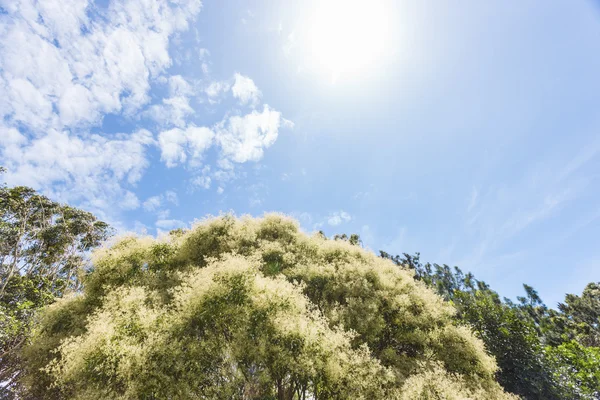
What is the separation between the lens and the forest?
608 inches

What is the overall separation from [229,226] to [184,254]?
5394 mm

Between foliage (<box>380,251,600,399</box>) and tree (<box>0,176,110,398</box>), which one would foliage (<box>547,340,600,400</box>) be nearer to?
foliage (<box>380,251,600,399</box>)

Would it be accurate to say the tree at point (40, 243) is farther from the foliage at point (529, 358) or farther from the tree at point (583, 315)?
the tree at point (583, 315)

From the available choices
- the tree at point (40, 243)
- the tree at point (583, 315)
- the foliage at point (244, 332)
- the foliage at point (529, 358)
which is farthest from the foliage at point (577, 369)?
the tree at point (583, 315)

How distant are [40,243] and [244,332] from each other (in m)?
47.2

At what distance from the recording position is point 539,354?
80.7 ft

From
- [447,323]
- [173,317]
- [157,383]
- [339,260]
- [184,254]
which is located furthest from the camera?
[339,260]

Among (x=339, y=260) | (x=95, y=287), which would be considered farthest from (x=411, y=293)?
(x=95, y=287)

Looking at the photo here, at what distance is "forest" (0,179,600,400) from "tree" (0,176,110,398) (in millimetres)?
335

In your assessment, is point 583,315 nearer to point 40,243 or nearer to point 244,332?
point 244,332

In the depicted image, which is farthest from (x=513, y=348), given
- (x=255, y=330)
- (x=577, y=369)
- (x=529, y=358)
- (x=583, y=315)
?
(x=583, y=315)

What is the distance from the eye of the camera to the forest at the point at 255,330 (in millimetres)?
15445

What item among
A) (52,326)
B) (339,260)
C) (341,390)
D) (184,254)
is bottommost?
(341,390)

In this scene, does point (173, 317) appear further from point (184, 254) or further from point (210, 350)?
point (184, 254)
